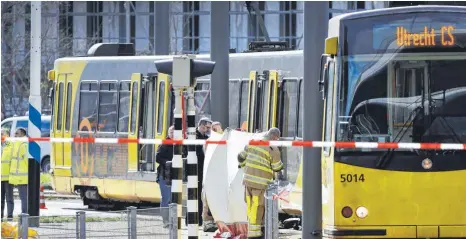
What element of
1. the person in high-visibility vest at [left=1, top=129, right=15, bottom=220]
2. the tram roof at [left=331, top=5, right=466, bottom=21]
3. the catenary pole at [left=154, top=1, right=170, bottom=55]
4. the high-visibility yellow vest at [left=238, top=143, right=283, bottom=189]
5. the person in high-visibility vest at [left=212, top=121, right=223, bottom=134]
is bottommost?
the person in high-visibility vest at [left=1, top=129, right=15, bottom=220]

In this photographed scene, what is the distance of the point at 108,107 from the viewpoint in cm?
2588

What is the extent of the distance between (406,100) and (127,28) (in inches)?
1651

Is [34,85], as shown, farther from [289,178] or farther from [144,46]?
[144,46]

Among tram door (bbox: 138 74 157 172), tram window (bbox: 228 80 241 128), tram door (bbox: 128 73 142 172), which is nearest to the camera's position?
tram window (bbox: 228 80 241 128)

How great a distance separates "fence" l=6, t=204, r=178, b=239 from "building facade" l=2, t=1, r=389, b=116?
35.4m

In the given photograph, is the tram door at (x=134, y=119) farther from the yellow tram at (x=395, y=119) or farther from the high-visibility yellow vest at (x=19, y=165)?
the yellow tram at (x=395, y=119)

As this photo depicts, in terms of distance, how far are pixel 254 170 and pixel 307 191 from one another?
2.59 ft

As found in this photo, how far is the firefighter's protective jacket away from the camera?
1727 cm

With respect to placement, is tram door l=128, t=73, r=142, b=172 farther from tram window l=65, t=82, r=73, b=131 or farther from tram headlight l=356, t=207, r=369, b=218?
tram headlight l=356, t=207, r=369, b=218

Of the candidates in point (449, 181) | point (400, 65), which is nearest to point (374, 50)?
point (400, 65)

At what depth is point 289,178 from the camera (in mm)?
20859

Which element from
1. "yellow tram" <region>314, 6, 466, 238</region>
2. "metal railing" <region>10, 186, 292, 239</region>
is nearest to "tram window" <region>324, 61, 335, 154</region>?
"yellow tram" <region>314, 6, 466, 238</region>

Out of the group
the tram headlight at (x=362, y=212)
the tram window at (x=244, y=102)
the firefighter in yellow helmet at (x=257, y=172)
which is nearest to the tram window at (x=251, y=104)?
the tram window at (x=244, y=102)

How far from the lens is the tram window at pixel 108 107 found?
1011 inches
